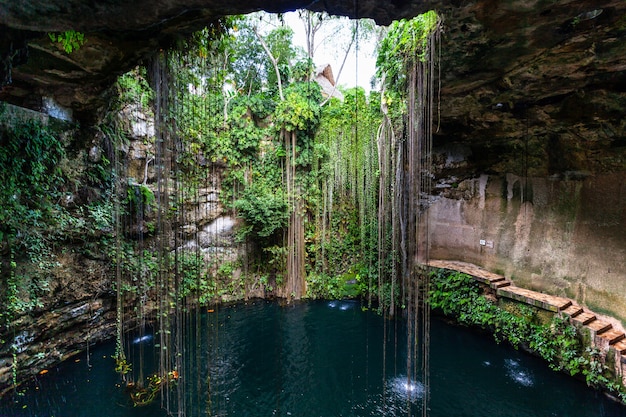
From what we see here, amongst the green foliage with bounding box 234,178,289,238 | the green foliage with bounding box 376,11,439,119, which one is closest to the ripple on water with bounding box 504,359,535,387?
the green foliage with bounding box 376,11,439,119

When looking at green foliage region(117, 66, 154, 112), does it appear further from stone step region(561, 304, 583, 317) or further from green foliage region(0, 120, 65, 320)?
stone step region(561, 304, 583, 317)

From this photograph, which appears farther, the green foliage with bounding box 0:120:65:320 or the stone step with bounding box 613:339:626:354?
the stone step with bounding box 613:339:626:354

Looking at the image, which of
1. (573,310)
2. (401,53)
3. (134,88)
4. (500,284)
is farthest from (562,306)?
(134,88)

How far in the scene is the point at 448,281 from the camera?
20.2 feet

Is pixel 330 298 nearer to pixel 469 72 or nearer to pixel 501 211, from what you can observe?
pixel 501 211

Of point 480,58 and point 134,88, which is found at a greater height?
point 134,88

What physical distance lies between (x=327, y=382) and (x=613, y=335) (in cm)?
418

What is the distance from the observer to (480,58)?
10.5 feet

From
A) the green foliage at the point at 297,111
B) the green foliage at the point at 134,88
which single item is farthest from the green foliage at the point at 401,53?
the green foliage at the point at 134,88

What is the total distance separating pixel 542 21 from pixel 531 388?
469 cm

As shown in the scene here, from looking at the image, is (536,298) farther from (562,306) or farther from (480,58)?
(480,58)

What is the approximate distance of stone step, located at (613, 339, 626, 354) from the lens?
154 inches

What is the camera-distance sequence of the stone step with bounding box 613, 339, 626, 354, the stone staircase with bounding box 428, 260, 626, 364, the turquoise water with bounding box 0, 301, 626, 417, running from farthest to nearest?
1. the stone staircase with bounding box 428, 260, 626, 364
2. the stone step with bounding box 613, 339, 626, 354
3. the turquoise water with bounding box 0, 301, 626, 417

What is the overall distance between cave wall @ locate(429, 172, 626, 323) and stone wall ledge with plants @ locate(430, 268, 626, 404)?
0.70 m
